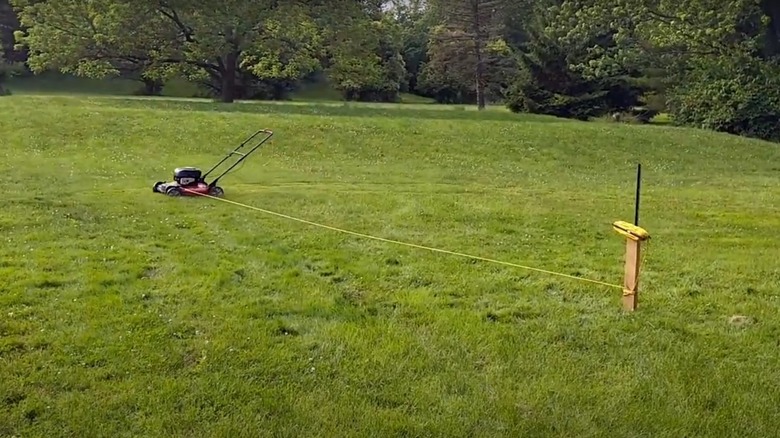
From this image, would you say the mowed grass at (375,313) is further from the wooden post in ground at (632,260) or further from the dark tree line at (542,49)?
the dark tree line at (542,49)

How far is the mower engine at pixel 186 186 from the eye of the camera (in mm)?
→ 8586

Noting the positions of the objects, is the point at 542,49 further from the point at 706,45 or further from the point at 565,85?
the point at 706,45

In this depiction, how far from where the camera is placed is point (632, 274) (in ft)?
15.3

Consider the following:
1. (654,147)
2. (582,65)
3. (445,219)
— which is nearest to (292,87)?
(582,65)

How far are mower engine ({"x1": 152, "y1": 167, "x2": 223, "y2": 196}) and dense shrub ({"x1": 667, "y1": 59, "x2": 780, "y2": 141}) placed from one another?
629 inches

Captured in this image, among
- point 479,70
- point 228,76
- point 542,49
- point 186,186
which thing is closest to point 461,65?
point 479,70

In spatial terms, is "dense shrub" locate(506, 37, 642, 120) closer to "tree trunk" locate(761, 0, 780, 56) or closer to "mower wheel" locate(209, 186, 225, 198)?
"tree trunk" locate(761, 0, 780, 56)

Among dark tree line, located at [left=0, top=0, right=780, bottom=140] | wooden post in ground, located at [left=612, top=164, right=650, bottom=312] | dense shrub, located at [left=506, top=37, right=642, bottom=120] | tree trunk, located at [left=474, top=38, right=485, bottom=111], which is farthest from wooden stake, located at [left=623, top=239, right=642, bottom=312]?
tree trunk, located at [left=474, top=38, right=485, bottom=111]

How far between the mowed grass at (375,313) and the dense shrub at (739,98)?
10.2 meters

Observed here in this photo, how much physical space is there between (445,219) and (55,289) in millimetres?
4025

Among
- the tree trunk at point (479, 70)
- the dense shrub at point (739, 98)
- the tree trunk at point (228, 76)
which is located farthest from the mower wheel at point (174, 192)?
the tree trunk at point (479, 70)

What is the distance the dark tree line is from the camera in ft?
64.0

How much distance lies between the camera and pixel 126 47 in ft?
67.3

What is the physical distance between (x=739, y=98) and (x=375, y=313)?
1816cm
